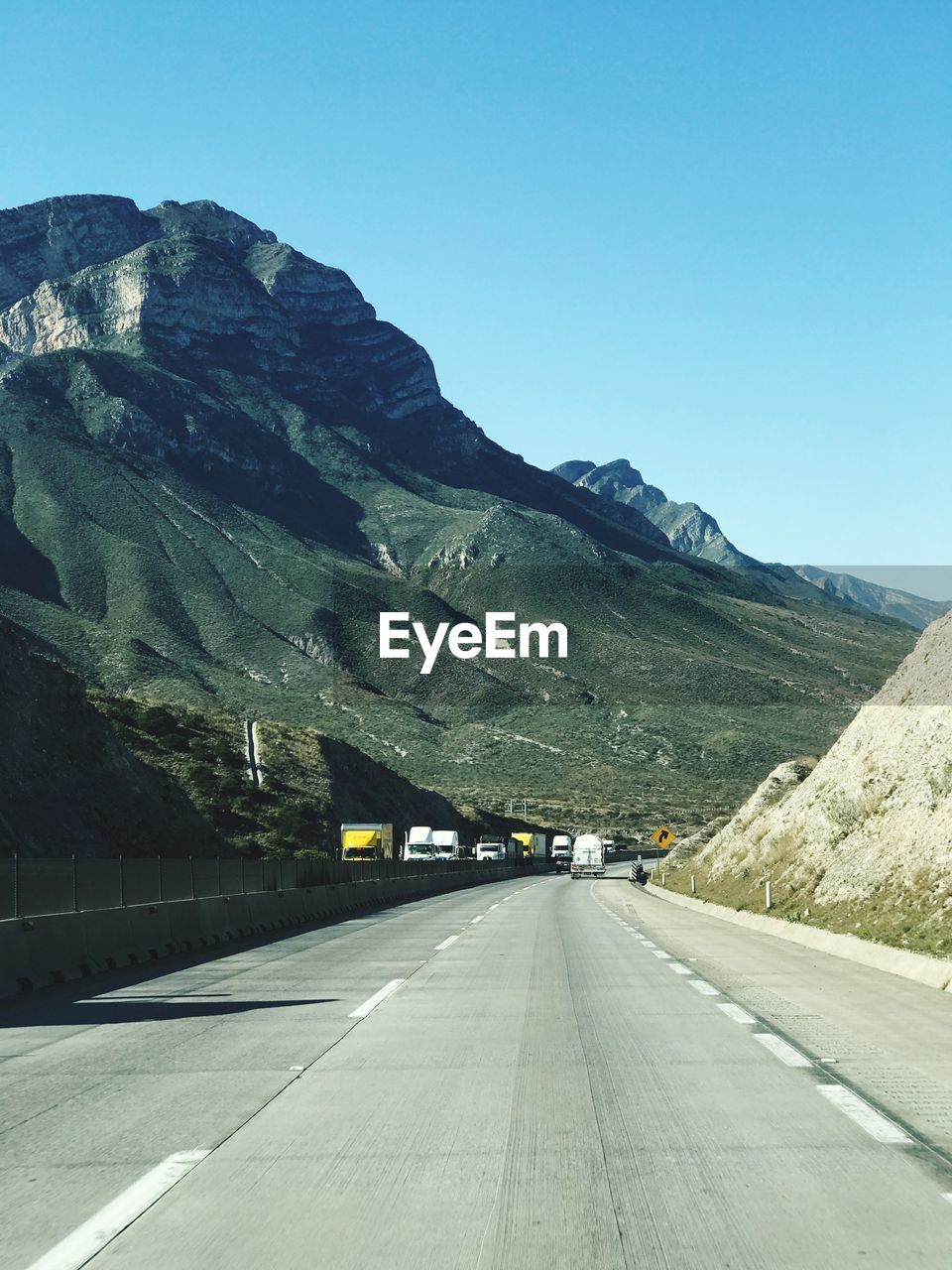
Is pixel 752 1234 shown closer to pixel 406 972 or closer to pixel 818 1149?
pixel 818 1149

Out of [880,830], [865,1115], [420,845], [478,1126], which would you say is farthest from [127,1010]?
[420,845]

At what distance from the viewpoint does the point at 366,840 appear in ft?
248

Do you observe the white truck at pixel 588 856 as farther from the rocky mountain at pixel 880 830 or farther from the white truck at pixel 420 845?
the rocky mountain at pixel 880 830

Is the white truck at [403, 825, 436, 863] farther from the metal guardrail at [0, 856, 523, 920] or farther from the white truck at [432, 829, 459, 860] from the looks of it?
the metal guardrail at [0, 856, 523, 920]

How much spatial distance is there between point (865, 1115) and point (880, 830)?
2419 cm

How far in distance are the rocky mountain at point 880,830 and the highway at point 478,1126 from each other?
8.21m

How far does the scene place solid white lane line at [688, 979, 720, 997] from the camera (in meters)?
16.1

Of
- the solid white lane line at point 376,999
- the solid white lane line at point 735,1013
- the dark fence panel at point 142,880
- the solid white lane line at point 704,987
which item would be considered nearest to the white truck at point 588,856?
the dark fence panel at point 142,880

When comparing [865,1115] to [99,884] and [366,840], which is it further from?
[366,840]

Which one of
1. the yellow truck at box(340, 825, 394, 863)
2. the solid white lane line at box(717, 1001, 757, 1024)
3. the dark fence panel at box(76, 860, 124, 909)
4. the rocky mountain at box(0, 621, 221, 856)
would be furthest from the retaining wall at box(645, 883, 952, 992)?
the yellow truck at box(340, 825, 394, 863)

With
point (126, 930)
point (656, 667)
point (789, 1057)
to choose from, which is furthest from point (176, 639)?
point (789, 1057)

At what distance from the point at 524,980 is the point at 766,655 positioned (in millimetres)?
141925

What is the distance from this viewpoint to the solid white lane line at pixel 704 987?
52.7ft

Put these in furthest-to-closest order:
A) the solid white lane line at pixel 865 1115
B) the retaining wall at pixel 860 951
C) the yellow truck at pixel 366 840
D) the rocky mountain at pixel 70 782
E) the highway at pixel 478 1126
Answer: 1. the yellow truck at pixel 366 840
2. the rocky mountain at pixel 70 782
3. the retaining wall at pixel 860 951
4. the solid white lane line at pixel 865 1115
5. the highway at pixel 478 1126
